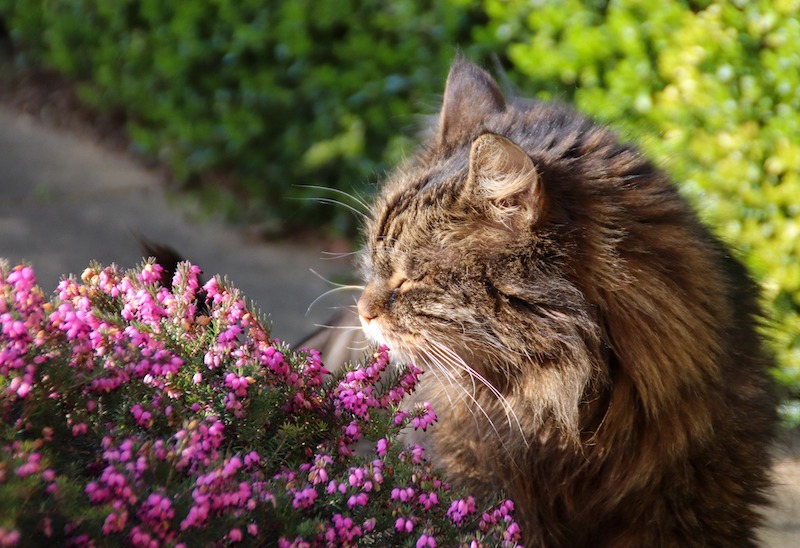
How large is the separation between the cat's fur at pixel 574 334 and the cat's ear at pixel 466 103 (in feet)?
0.11

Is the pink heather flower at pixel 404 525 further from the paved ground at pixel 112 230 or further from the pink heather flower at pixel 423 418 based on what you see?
the paved ground at pixel 112 230

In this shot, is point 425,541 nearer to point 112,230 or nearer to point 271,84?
point 271,84

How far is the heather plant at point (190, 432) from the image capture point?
4.42ft

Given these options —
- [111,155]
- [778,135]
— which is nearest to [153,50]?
[111,155]

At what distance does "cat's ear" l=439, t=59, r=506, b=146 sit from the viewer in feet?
7.77

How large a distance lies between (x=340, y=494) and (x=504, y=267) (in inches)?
25.4

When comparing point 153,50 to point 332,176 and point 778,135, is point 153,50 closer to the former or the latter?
point 332,176

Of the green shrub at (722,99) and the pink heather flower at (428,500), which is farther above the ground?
the green shrub at (722,99)

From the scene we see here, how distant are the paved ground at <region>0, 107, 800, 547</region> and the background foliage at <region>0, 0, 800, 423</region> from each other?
10.6 inches

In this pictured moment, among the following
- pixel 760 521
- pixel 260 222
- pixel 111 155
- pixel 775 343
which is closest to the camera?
pixel 760 521

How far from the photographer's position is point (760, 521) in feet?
7.75

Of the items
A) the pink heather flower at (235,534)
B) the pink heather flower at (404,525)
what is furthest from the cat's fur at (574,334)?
the pink heather flower at (235,534)

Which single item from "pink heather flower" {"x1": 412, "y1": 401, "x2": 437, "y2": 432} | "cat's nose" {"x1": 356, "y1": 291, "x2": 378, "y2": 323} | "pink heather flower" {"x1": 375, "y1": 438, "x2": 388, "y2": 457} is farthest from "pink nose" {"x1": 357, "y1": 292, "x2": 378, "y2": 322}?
"pink heather flower" {"x1": 375, "y1": 438, "x2": 388, "y2": 457}

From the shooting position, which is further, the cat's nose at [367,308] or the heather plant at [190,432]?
the cat's nose at [367,308]
